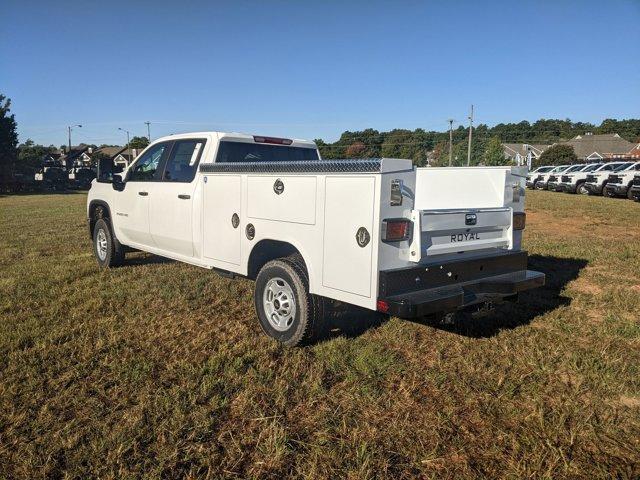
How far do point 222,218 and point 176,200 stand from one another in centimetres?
99

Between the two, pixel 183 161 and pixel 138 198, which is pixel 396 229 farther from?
pixel 138 198

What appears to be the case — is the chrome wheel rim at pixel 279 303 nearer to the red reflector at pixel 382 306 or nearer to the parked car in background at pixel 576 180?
the red reflector at pixel 382 306

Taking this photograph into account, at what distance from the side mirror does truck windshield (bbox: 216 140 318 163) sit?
7.10 ft

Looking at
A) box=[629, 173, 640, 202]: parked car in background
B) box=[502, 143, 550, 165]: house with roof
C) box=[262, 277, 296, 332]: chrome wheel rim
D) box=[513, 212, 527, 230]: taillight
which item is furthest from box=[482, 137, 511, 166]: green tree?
box=[262, 277, 296, 332]: chrome wheel rim

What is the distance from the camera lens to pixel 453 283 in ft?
13.6

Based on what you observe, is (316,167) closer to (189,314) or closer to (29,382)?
(189,314)

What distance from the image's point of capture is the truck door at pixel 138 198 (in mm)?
6375

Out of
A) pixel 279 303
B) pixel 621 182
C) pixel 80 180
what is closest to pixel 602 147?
pixel 621 182

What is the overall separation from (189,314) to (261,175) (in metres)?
1.85

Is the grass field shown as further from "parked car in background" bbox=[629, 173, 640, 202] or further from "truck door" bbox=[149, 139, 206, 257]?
"parked car in background" bbox=[629, 173, 640, 202]

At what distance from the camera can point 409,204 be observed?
371 cm

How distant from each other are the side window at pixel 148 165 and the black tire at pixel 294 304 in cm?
266

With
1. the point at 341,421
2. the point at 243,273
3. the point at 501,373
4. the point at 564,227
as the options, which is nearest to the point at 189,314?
the point at 243,273

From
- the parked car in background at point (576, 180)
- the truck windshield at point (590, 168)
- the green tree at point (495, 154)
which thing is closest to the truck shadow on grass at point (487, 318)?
the parked car in background at point (576, 180)
